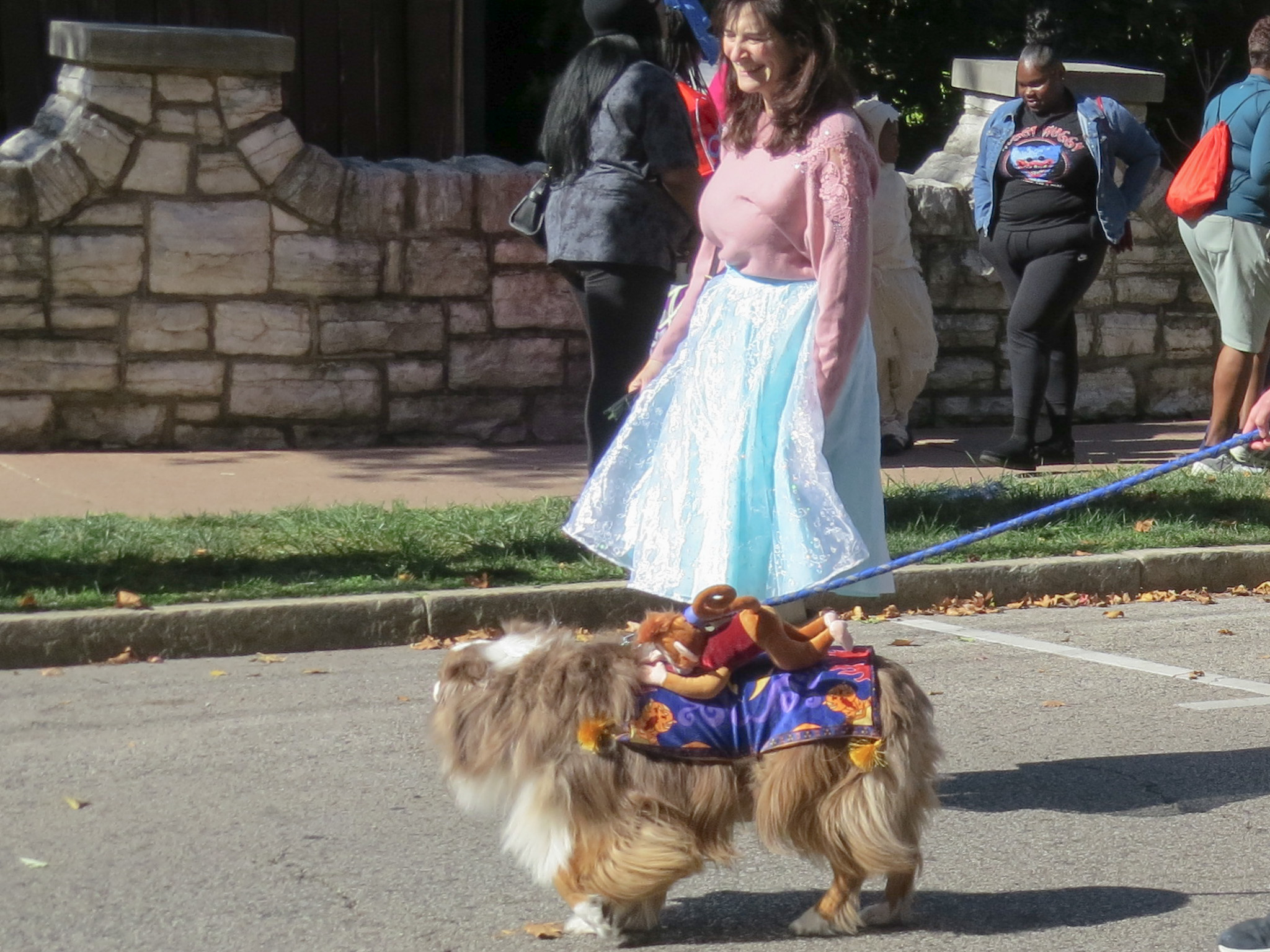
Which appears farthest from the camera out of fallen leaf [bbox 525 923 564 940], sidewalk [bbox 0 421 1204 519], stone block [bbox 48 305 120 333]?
stone block [bbox 48 305 120 333]

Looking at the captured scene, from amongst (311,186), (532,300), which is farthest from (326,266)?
(532,300)

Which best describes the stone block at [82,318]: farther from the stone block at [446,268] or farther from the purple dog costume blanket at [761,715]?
the purple dog costume blanket at [761,715]

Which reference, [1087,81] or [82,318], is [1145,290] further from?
[82,318]

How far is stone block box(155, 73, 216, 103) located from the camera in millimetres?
8820

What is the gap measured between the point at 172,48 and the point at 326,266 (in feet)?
4.32

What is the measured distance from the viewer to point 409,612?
253 inches

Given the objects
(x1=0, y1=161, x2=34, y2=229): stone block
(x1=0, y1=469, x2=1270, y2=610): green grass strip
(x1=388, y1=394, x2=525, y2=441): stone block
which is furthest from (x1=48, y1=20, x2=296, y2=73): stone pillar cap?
(x1=0, y1=469, x2=1270, y2=610): green grass strip

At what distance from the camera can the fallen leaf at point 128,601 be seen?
620cm

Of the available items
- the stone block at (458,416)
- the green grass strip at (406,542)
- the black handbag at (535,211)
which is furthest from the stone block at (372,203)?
the black handbag at (535,211)

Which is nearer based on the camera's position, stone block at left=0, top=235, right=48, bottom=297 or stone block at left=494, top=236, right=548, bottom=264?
stone block at left=0, top=235, right=48, bottom=297

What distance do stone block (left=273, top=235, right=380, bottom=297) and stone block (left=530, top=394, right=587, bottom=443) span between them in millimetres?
1131

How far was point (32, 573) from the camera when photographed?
6.57 metres

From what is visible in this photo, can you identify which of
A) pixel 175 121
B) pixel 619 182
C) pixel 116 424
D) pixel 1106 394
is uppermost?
pixel 175 121

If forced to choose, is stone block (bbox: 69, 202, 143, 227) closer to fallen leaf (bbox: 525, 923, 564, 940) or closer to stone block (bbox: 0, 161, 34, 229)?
stone block (bbox: 0, 161, 34, 229)
